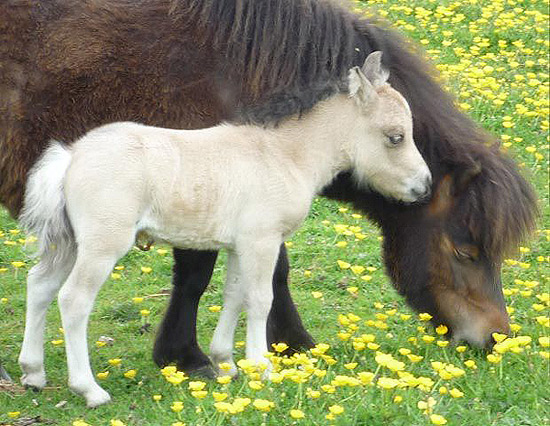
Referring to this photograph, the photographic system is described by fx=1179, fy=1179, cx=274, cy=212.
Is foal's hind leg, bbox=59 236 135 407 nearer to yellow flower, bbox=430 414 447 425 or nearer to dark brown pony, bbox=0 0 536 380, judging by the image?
dark brown pony, bbox=0 0 536 380

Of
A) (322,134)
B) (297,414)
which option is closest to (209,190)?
(322,134)

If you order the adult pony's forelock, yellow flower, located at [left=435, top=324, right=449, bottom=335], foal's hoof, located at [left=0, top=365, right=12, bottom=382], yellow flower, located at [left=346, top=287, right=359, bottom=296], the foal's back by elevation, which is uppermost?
the foal's back

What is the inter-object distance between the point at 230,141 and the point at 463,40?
282 inches

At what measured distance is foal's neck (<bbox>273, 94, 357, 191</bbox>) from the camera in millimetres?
5141

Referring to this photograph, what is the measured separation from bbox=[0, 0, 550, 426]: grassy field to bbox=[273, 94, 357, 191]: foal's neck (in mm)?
793

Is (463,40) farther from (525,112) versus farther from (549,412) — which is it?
(549,412)

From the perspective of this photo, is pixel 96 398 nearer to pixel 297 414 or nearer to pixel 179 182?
pixel 179 182

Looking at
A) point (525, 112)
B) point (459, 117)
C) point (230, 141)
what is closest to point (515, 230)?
point (459, 117)

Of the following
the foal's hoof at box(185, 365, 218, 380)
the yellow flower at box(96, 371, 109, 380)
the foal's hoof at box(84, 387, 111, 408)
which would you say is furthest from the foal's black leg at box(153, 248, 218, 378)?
the foal's hoof at box(84, 387, 111, 408)

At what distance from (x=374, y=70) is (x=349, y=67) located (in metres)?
0.34

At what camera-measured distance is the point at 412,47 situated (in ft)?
19.4

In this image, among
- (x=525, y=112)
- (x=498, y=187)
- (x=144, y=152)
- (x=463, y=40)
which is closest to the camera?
(x=144, y=152)

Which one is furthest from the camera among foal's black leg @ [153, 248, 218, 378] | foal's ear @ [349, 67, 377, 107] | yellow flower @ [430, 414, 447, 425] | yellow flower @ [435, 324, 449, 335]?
foal's black leg @ [153, 248, 218, 378]

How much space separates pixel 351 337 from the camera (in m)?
5.97
